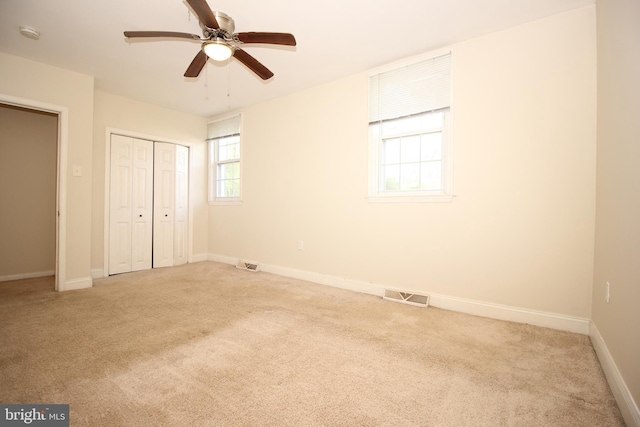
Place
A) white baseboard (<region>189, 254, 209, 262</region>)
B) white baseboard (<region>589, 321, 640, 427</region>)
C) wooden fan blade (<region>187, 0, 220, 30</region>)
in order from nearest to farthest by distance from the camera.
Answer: white baseboard (<region>589, 321, 640, 427</region>) → wooden fan blade (<region>187, 0, 220, 30</region>) → white baseboard (<region>189, 254, 209, 262</region>)

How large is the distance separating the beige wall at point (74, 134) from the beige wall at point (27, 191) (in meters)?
0.88

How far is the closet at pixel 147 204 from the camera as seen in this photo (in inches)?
170

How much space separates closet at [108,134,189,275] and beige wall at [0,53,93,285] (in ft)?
2.29

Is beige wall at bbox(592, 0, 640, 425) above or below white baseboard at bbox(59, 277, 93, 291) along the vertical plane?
above

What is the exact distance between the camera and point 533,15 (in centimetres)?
237

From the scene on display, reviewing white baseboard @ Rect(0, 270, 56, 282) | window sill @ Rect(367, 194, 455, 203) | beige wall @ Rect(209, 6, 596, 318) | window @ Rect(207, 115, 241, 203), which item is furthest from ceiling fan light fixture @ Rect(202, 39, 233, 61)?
white baseboard @ Rect(0, 270, 56, 282)

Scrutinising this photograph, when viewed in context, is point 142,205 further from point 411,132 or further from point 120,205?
point 411,132

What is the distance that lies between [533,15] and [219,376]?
12.2 feet

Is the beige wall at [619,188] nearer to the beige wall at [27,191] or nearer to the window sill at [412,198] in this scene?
the window sill at [412,198]

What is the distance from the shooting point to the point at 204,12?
5.82 ft

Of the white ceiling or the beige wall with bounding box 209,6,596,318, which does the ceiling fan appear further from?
the beige wall with bounding box 209,6,596,318

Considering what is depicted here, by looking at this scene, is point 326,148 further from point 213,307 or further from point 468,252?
point 213,307

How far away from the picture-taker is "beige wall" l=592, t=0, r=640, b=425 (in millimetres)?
1364

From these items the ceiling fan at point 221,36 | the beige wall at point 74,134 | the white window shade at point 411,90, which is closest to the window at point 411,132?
the white window shade at point 411,90
